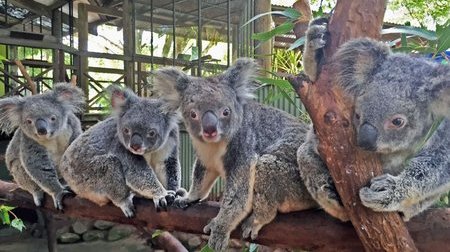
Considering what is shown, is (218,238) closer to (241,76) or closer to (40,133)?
(241,76)

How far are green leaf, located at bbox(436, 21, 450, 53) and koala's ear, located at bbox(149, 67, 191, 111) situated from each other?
1.05m

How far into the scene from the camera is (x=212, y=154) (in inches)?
80.5

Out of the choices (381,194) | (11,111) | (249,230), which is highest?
(11,111)

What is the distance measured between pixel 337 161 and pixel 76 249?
6.28m

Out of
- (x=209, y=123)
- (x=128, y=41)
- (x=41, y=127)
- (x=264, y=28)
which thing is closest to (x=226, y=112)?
(x=209, y=123)

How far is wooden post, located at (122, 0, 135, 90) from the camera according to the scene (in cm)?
802

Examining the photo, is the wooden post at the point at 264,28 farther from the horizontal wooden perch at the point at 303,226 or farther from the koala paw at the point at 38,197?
the horizontal wooden perch at the point at 303,226

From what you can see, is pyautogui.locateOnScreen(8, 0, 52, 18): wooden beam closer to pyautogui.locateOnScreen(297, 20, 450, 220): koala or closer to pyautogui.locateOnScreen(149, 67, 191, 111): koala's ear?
pyautogui.locateOnScreen(149, 67, 191, 111): koala's ear

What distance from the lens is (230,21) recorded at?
723 cm

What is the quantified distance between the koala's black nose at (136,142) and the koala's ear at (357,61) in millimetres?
1132

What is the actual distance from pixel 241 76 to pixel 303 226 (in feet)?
2.46

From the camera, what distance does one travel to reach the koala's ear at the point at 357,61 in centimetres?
134

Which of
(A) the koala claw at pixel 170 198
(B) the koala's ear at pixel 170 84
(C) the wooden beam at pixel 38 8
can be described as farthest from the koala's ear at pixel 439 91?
(C) the wooden beam at pixel 38 8

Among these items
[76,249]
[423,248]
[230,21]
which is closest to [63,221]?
[76,249]
